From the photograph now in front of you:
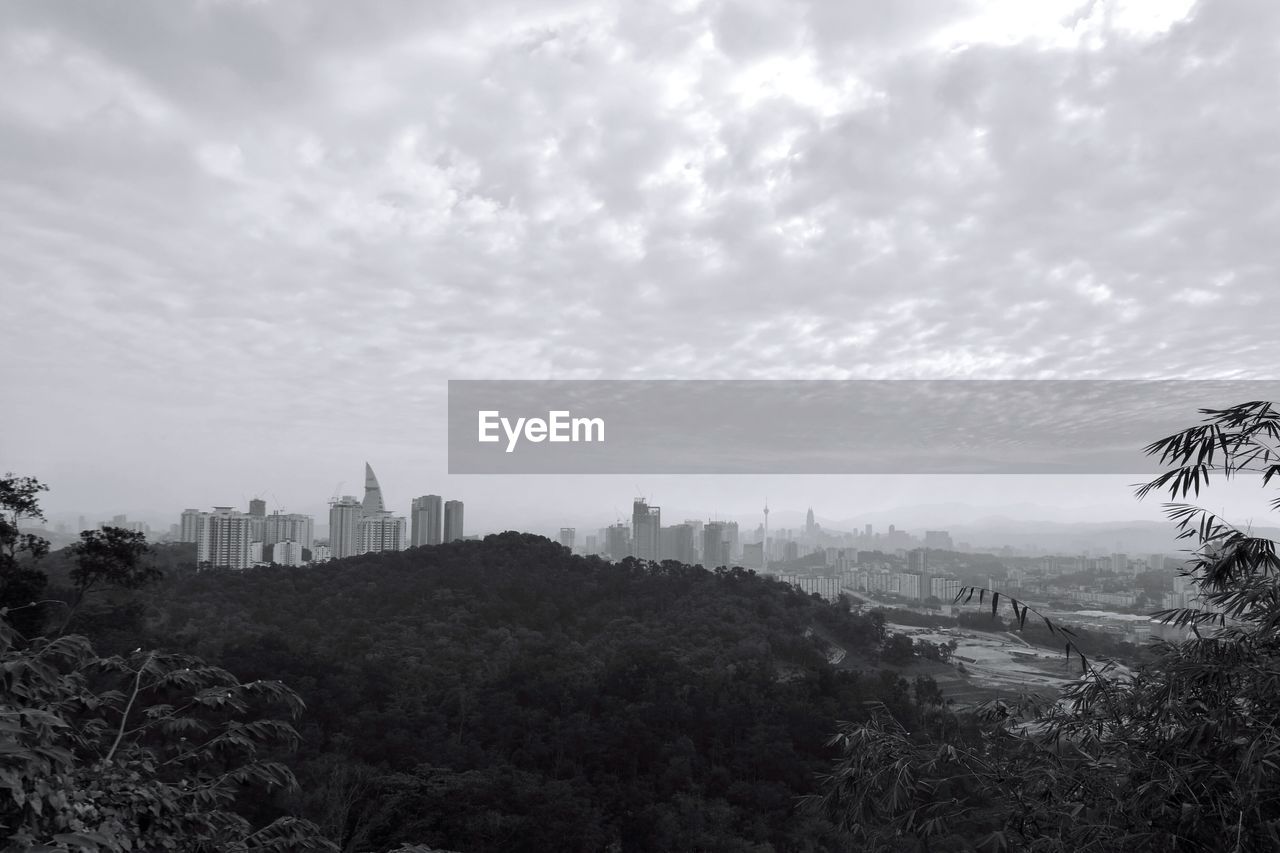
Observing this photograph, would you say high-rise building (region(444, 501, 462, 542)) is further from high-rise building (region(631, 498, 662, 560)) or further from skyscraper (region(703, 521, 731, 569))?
skyscraper (region(703, 521, 731, 569))

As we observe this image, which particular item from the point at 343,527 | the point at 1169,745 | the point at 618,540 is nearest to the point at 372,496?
the point at 343,527

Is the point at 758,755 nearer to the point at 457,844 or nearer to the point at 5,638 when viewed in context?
the point at 457,844

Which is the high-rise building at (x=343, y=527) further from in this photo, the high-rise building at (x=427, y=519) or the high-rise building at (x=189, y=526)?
the high-rise building at (x=189, y=526)

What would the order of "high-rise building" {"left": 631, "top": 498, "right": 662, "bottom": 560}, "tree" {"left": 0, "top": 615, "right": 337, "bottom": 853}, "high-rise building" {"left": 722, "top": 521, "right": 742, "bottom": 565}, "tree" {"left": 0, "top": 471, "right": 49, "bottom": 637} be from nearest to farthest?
"tree" {"left": 0, "top": 615, "right": 337, "bottom": 853}, "tree" {"left": 0, "top": 471, "right": 49, "bottom": 637}, "high-rise building" {"left": 631, "top": 498, "right": 662, "bottom": 560}, "high-rise building" {"left": 722, "top": 521, "right": 742, "bottom": 565}

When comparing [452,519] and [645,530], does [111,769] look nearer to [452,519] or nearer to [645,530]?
[452,519]

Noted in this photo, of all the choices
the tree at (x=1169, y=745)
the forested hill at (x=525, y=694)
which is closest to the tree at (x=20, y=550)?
the forested hill at (x=525, y=694)

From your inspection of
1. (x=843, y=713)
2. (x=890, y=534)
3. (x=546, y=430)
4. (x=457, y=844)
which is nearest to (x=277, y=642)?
(x=457, y=844)

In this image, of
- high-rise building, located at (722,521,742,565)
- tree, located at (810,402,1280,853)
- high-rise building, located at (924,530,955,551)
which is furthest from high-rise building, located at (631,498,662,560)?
tree, located at (810,402,1280,853)
